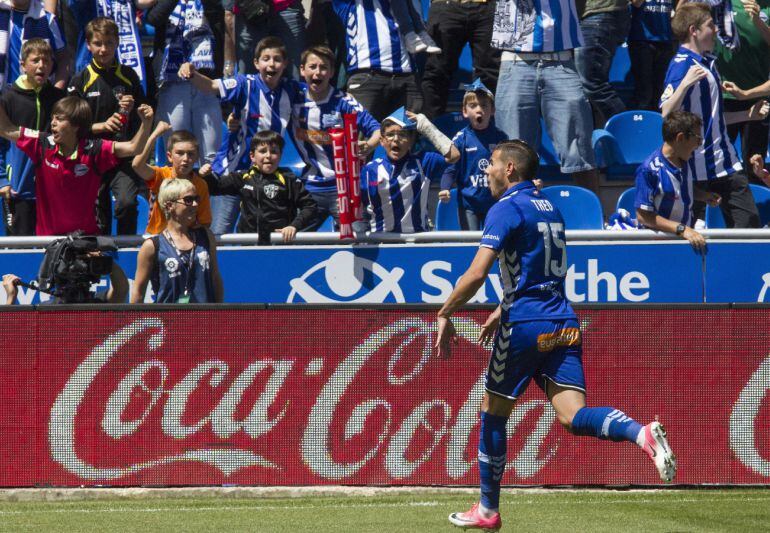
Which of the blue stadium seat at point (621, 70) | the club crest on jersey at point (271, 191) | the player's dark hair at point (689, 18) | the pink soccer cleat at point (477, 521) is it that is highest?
the player's dark hair at point (689, 18)

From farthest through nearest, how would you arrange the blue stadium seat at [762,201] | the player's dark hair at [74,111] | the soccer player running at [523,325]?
1. the blue stadium seat at [762,201]
2. the player's dark hair at [74,111]
3. the soccer player running at [523,325]

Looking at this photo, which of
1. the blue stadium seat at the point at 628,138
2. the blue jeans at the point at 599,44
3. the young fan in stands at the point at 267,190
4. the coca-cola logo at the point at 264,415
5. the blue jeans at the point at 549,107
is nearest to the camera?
the coca-cola logo at the point at 264,415

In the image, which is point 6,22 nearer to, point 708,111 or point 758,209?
point 708,111

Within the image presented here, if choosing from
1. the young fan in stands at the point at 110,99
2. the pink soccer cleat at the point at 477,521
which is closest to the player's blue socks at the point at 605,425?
the pink soccer cleat at the point at 477,521

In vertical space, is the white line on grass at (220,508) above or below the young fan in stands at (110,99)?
below

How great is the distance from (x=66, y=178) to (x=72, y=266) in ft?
3.60

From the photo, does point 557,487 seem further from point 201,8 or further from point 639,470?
point 201,8

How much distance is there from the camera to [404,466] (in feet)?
26.1

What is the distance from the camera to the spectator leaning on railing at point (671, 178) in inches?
359

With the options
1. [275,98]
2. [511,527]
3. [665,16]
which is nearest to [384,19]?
[275,98]

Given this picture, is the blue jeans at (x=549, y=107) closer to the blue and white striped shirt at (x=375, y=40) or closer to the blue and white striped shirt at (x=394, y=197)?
the blue and white striped shirt at (x=375, y=40)

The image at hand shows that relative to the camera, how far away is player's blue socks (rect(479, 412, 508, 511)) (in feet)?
21.6

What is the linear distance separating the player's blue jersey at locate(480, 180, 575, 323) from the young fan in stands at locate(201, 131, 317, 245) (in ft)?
9.95

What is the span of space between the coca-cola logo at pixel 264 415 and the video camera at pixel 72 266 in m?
0.47
